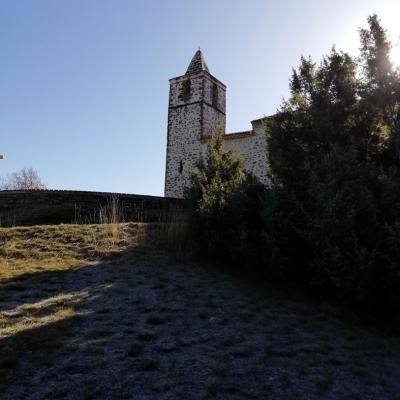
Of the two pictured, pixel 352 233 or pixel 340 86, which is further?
pixel 340 86

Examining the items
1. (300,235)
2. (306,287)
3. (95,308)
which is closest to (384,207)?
(300,235)

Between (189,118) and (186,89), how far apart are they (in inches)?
70.3

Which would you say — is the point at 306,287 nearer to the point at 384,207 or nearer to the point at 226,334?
the point at 384,207

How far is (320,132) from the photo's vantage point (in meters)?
8.82

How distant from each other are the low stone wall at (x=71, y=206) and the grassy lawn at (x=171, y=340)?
569 cm

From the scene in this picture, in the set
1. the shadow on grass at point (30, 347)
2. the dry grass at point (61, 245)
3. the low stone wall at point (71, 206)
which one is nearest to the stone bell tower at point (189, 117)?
the low stone wall at point (71, 206)

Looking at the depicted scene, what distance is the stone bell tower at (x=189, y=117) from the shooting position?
79.4 feet

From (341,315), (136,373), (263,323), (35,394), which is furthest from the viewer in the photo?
(341,315)

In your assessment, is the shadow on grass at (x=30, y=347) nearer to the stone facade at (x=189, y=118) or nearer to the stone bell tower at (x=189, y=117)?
the stone facade at (x=189, y=118)

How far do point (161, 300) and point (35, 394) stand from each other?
2771 mm

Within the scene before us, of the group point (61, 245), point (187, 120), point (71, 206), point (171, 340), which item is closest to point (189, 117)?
point (187, 120)

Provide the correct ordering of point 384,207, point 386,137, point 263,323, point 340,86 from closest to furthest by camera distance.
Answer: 1. point 263,323
2. point 384,207
3. point 386,137
4. point 340,86

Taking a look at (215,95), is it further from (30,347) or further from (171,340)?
(30,347)

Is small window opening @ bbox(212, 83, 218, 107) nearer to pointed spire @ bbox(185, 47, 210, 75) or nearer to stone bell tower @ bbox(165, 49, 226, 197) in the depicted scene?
stone bell tower @ bbox(165, 49, 226, 197)
